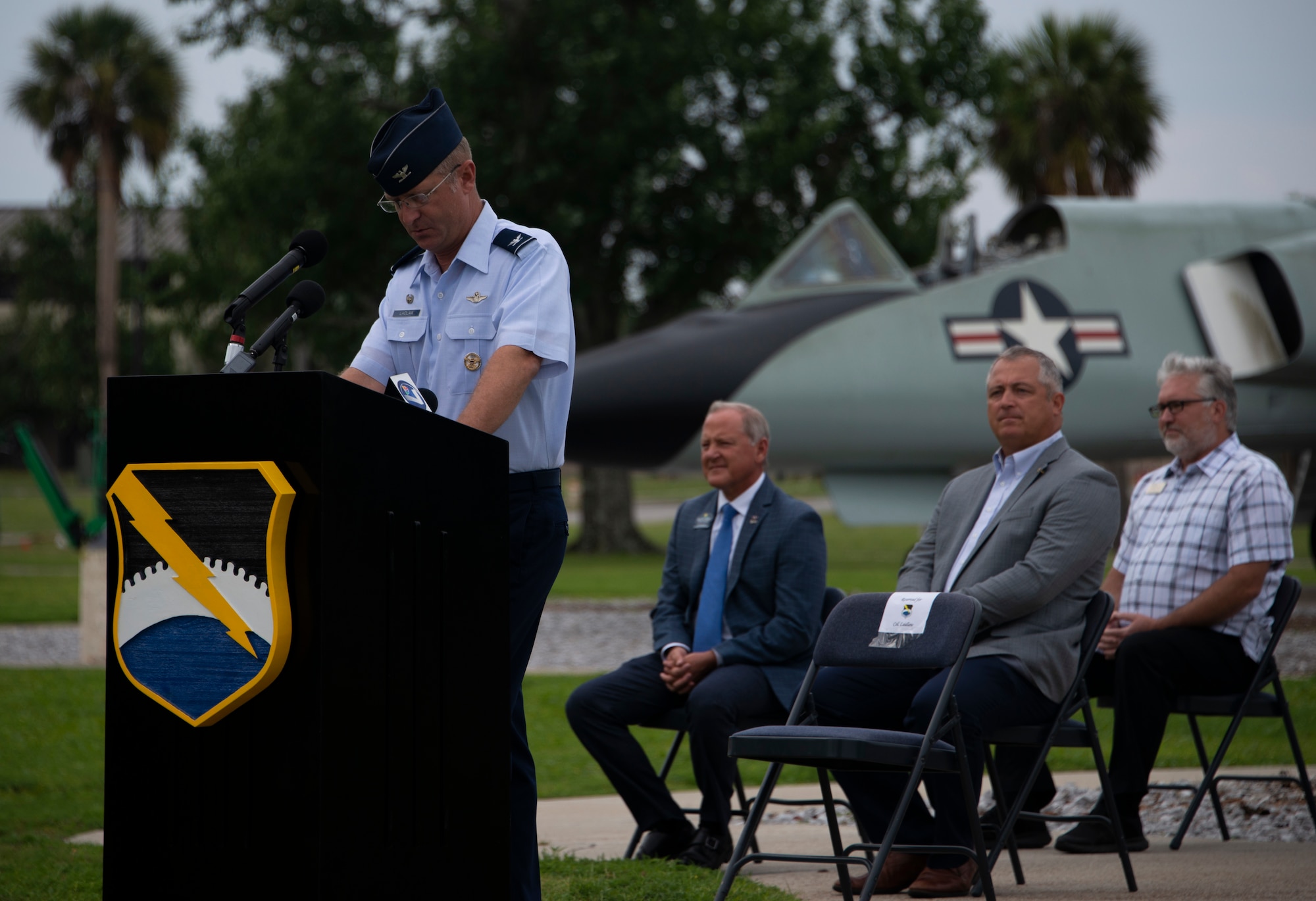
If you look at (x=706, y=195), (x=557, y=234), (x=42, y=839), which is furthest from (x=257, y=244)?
(x=42, y=839)

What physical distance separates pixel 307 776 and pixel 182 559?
0.39 metres

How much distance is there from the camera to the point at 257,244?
19.6 metres

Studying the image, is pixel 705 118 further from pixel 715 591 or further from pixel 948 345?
pixel 715 591

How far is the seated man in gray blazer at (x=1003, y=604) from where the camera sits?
398cm

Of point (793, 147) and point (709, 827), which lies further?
point (793, 147)

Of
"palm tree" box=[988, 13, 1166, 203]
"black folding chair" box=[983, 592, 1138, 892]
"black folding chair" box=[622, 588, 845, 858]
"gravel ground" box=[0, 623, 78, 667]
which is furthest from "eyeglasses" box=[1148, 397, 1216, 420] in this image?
"palm tree" box=[988, 13, 1166, 203]

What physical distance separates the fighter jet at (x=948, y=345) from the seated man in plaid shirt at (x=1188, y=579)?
4536 mm

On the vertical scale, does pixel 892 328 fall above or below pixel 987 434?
above

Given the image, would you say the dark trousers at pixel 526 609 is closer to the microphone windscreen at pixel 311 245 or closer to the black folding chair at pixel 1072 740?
the microphone windscreen at pixel 311 245

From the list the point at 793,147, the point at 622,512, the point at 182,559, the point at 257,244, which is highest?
the point at 793,147

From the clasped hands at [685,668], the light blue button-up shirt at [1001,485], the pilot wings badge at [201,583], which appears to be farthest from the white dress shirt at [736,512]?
the pilot wings badge at [201,583]

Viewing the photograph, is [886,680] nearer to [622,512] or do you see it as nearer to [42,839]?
[42,839]

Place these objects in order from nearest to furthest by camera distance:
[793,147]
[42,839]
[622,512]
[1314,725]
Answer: [42,839]
[1314,725]
[793,147]
[622,512]

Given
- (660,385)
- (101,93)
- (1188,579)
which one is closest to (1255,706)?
(1188,579)
